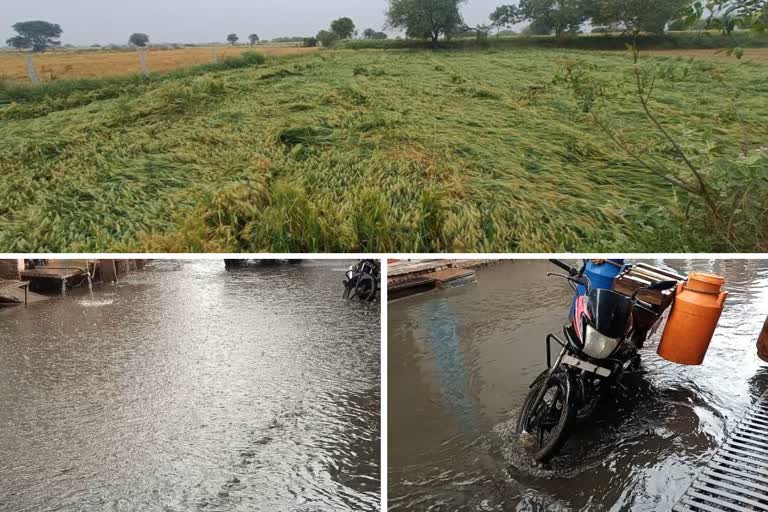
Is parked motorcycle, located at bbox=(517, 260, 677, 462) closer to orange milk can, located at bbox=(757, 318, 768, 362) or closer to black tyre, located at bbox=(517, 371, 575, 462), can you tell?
black tyre, located at bbox=(517, 371, 575, 462)

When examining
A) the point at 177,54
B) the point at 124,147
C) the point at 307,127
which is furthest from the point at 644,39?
the point at 124,147

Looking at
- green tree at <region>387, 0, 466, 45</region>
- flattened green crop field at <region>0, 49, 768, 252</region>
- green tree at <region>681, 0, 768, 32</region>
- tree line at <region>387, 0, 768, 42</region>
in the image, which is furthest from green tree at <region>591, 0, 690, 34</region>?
green tree at <region>681, 0, 768, 32</region>

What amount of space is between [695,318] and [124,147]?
536cm

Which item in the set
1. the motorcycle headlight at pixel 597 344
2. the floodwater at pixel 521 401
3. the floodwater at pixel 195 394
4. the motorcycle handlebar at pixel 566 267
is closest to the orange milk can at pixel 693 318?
the floodwater at pixel 521 401

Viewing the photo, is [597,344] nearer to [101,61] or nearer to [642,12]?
[101,61]

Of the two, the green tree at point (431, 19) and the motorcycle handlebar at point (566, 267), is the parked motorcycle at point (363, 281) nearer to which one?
the motorcycle handlebar at point (566, 267)

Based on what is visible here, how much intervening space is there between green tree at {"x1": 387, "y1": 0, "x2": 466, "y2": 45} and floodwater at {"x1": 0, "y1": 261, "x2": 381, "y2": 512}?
21.1m

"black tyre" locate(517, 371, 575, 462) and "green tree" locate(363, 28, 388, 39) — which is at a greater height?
"green tree" locate(363, 28, 388, 39)

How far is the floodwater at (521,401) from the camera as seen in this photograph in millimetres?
1984

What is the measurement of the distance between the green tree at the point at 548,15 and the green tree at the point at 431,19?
188cm

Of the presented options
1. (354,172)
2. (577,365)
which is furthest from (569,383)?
(354,172)

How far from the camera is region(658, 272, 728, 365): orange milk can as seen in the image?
7.25 ft

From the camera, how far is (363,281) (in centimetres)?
217

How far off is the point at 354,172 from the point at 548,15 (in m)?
20.3
